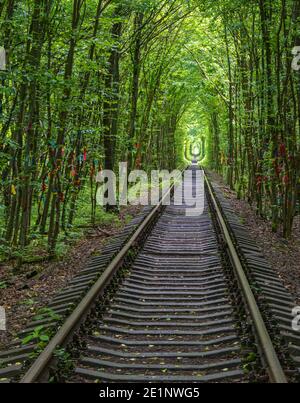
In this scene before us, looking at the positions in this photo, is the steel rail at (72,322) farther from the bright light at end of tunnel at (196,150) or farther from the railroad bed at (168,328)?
the bright light at end of tunnel at (196,150)

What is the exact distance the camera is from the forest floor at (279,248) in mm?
8253

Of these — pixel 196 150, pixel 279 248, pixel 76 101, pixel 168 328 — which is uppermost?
pixel 196 150

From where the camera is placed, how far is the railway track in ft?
14.6

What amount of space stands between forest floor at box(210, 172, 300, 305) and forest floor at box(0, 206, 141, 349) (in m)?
3.27

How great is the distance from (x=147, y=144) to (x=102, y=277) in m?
21.5

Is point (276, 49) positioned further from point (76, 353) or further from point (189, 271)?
point (76, 353)

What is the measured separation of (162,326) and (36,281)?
3134 mm

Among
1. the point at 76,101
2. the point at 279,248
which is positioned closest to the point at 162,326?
the point at 76,101

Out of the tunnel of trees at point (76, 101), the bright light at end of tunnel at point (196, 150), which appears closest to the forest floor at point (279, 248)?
the tunnel of trees at point (76, 101)

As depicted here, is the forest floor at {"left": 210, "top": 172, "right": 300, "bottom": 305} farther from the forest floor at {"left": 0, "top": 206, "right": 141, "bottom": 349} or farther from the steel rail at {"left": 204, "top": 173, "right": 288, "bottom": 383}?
the forest floor at {"left": 0, "top": 206, "right": 141, "bottom": 349}

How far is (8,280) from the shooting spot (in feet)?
28.2

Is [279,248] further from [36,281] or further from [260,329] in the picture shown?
[260,329]

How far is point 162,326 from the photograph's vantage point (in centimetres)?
577

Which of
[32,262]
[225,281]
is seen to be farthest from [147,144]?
[225,281]
